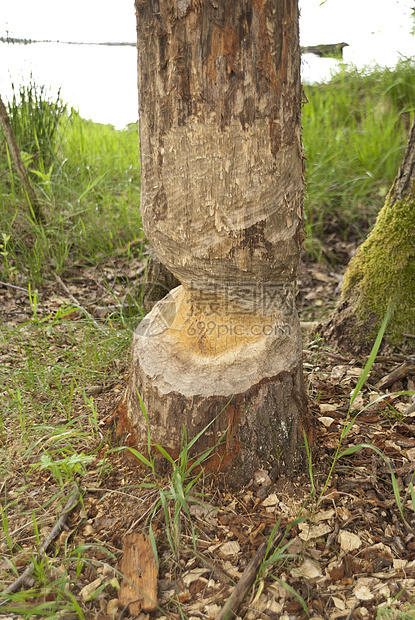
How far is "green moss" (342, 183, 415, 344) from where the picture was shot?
243cm

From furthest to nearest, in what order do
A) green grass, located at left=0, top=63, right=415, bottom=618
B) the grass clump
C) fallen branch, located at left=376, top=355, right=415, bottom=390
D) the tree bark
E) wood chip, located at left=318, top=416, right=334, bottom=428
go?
1. the grass clump
2. the tree bark
3. fallen branch, located at left=376, top=355, right=415, bottom=390
4. wood chip, located at left=318, top=416, right=334, bottom=428
5. green grass, located at left=0, top=63, right=415, bottom=618

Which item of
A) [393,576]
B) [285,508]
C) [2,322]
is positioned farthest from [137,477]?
[2,322]

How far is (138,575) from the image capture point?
1.38 meters

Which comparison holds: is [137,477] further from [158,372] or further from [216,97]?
[216,97]

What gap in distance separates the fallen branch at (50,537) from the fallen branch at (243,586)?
553 millimetres

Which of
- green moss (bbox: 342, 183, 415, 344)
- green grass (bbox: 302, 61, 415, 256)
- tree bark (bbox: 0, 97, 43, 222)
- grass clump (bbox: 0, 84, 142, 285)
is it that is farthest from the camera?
green grass (bbox: 302, 61, 415, 256)

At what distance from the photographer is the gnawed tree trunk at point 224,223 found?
141cm

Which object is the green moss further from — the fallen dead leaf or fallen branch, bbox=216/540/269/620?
fallen branch, bbox=216/540/269/620

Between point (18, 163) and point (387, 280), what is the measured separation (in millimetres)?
2639

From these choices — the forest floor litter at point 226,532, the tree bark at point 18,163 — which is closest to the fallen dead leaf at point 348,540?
the forest floor litter at point 226,532

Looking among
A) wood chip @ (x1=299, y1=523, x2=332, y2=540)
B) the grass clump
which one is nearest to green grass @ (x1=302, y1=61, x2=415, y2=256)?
the grass clump

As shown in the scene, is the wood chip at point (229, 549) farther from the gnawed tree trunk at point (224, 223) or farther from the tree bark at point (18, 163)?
the tree bark at point (18, 163)

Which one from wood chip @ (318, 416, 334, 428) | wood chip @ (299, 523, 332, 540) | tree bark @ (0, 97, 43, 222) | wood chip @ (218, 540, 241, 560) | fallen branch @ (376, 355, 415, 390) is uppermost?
tree bark @ (0, 97, 43, 222)

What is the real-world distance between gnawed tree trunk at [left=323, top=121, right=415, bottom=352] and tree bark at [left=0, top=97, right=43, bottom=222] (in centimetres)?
214
